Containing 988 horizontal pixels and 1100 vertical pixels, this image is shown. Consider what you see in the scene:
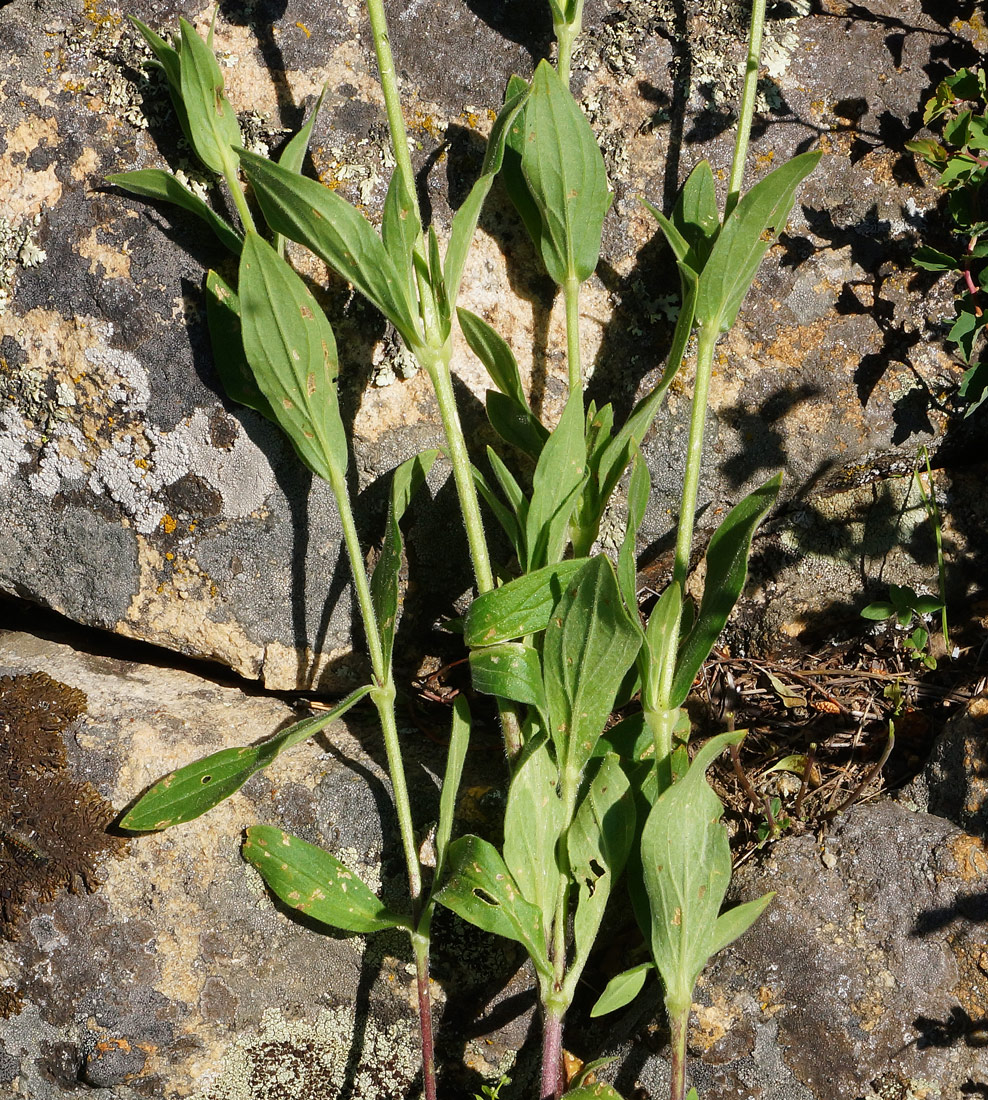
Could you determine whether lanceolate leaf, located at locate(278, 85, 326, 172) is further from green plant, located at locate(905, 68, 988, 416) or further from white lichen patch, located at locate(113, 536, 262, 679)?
green plant, located at locate(905, 68, 988, 416)

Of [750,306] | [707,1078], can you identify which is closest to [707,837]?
[707,1078]

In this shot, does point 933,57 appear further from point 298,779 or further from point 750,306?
point 298,779

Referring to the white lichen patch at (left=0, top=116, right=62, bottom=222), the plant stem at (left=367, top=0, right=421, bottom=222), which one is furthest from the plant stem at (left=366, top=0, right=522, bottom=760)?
the white lichen patch at (left=0, top=116, right=62, bottom=222)

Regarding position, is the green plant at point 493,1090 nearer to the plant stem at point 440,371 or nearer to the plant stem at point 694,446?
the plant stem at point 440,371

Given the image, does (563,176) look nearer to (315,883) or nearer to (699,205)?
(699,205)

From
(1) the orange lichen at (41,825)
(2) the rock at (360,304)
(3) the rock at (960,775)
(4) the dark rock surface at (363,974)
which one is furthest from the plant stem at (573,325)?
(1) the orange lichen at (41,825)

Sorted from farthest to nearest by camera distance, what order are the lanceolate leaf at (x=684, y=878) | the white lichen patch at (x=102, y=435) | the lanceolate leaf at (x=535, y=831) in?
1. the white lichen patch at (x=102, y=435)
2. the lanceolate leaf at (x=535, y=831)
3. the lanceolate leaf at (x=684, y=878)
